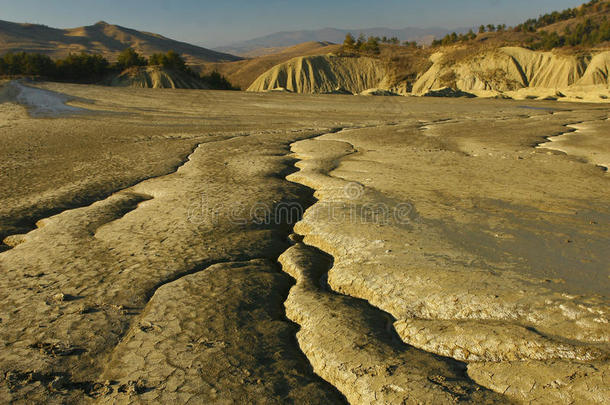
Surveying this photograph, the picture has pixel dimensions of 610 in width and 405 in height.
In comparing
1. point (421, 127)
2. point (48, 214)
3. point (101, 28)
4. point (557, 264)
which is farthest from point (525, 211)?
point (101, 28)

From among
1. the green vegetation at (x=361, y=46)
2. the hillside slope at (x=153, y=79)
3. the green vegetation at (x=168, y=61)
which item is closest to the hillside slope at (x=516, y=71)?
the green vegetation at (x=361, y=46)

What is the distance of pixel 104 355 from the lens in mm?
1403

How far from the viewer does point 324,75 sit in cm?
3334

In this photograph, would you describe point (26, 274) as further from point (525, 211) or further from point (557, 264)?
point (525, 211)

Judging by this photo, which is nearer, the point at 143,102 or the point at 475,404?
the point at 475,404

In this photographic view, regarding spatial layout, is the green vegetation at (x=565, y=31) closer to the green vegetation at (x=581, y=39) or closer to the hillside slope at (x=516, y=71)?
the green vegetation at (x=581, y=39)

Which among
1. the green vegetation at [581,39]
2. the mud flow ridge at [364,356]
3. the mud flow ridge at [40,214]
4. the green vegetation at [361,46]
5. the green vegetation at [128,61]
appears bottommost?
the mud flow ridge at [40,214]

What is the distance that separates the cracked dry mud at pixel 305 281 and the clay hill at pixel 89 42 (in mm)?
70602

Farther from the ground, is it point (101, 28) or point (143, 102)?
point (101, 28)

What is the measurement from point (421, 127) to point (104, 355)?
21.9ft

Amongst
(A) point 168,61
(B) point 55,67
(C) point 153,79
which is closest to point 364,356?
(C) point 153,79

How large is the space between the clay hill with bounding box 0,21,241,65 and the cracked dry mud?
70.6 m

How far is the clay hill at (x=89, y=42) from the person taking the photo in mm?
69994

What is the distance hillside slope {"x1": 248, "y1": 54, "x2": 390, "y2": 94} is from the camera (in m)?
32.6
